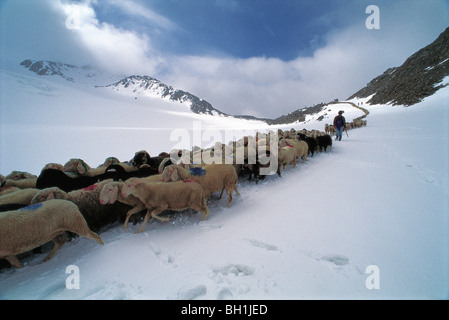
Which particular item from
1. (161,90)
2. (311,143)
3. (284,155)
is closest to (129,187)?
(284,155)

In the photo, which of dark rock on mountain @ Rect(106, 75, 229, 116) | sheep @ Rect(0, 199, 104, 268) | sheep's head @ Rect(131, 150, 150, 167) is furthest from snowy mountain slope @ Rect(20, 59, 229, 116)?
sheep @ Rect(0, 199, 104, 268)

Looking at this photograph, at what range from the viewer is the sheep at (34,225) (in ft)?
8.00

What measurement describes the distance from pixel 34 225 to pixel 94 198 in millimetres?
1229

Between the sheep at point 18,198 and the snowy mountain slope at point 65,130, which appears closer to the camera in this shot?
the sheep at point 18,198

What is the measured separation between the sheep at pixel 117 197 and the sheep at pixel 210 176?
28.9 inches

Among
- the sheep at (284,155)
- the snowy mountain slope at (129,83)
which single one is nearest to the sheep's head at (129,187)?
the sheep at (284,155)

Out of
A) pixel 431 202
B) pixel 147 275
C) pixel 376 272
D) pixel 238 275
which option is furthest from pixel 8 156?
pixel 431 202

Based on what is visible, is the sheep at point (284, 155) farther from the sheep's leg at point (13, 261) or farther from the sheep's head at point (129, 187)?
the sheep's leg at point (13, 261)

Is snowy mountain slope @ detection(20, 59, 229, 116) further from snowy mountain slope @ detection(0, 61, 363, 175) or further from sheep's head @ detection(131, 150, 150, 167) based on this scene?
sheep's head @ detection(131, 150, 150, 167)

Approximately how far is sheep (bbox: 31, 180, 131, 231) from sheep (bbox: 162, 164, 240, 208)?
3.92 ft

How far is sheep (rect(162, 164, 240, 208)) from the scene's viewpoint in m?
4.26

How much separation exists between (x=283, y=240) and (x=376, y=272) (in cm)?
114

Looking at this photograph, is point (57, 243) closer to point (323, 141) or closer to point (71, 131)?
point (323, 141)
